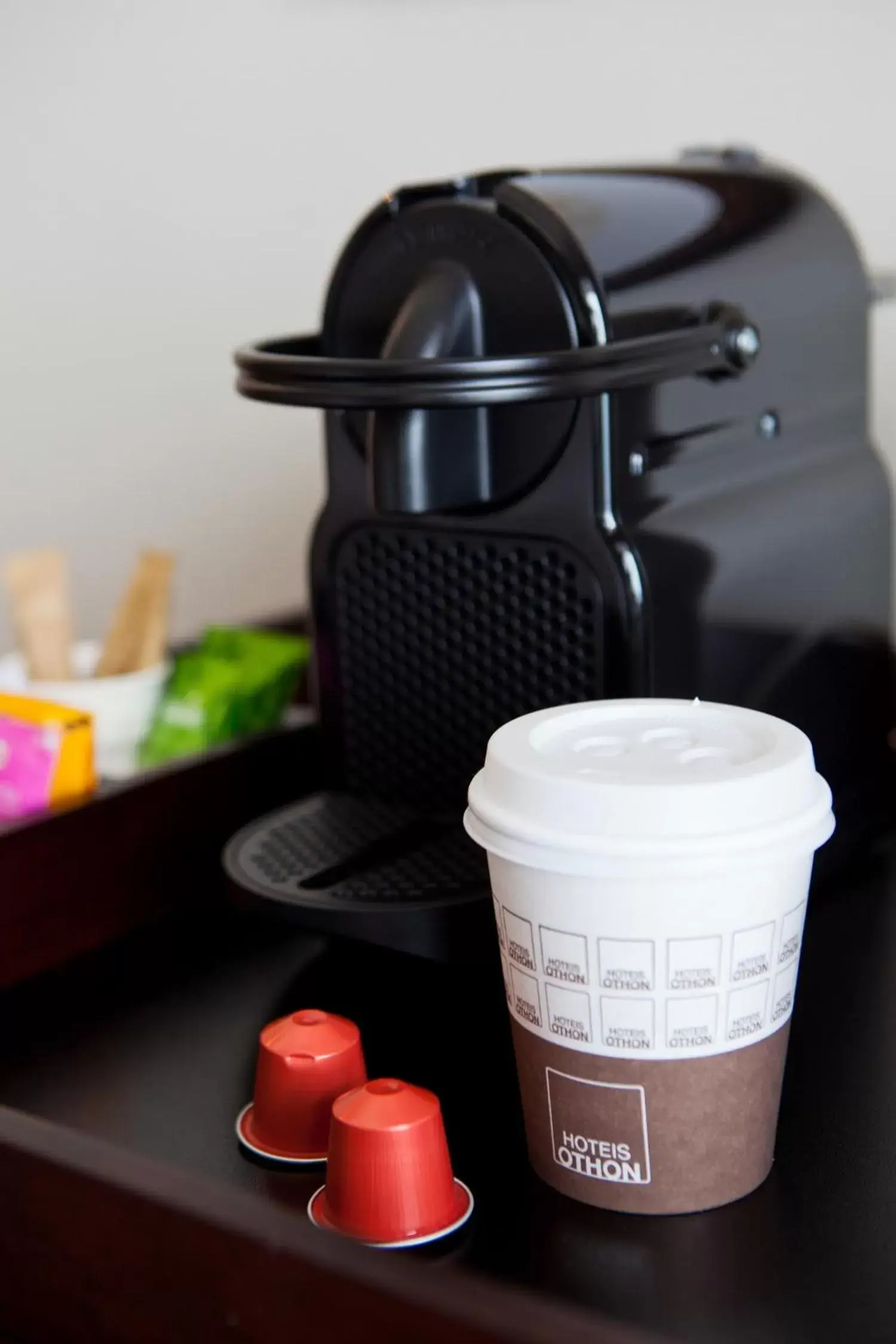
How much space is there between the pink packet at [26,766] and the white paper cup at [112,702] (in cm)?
7

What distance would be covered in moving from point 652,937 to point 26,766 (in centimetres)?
40

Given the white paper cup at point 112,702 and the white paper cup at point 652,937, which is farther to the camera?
the white paper cup at point 112,702

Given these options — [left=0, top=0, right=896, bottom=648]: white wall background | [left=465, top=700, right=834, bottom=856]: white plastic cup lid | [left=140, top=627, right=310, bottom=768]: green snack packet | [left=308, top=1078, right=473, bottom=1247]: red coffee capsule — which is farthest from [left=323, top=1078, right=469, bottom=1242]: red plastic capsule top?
[left=0, top=0, right=896, bottom=648]: white wall background

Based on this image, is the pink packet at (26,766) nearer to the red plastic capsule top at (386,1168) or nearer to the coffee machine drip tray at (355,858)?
the coffee machine drip tray at (355,858)

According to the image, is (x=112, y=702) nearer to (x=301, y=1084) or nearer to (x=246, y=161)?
(x=301, y=1084)

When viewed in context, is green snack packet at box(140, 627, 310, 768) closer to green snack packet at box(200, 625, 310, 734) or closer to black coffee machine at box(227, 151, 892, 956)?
green snack packet at box(200, 625, 310, 734)

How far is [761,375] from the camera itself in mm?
782

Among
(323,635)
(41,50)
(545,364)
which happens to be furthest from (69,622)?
(41,50)

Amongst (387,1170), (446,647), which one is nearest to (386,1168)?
(387,1170)

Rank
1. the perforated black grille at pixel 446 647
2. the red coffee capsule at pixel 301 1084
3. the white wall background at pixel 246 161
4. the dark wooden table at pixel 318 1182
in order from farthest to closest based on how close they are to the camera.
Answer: the white wall background at pixel 246 161
the perforated black grille at pixel 446 647
the red coffee capsule at pixel 301 1084
the dark wooden table at pixel 318 1182

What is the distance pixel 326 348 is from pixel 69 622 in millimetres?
273

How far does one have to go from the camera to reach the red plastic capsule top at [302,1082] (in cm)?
59

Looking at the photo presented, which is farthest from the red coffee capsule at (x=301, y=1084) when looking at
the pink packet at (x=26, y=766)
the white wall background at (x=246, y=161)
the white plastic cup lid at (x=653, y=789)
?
the white wall background at (x=246, y=161)

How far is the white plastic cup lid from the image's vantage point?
503mm
